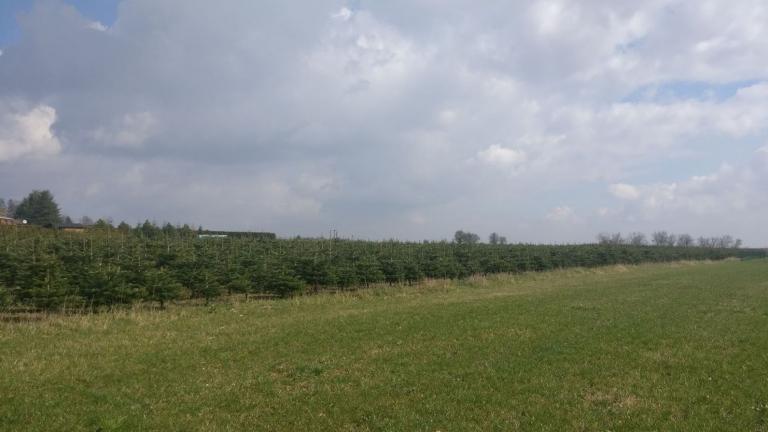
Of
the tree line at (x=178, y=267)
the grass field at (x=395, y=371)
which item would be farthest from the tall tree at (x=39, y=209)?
the grass field at (x=395, y=371)

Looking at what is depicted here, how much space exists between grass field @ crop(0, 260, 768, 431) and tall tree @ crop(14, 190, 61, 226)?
4390 cm

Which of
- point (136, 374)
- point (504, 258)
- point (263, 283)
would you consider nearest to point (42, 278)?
point (263, 283)

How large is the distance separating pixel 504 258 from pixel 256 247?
2232 cm

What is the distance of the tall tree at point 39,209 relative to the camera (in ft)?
169

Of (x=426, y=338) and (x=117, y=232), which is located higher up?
(x=117, y=232)

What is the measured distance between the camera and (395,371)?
932 cm

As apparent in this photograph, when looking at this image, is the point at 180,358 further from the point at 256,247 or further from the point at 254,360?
the point at 256,247

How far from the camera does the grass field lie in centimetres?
688

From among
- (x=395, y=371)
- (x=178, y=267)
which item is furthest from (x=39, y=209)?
(x=395, y=371)

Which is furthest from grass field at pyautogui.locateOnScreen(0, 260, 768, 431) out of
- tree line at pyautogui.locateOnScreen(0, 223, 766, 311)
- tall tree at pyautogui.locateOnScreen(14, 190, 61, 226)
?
tall tree at pyautogui.locateOnScreen(14, 190, 61, 226)

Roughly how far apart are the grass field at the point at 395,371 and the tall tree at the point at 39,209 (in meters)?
43.9

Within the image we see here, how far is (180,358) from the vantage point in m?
10.6

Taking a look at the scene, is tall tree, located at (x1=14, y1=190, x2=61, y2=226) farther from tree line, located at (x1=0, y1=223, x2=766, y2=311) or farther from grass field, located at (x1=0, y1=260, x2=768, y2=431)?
grass field, located at (x1=0, y1=260, x2=768, y2=431)

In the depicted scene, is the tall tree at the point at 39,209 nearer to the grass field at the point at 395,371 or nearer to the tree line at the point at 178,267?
the tree line at the point at 178,267
